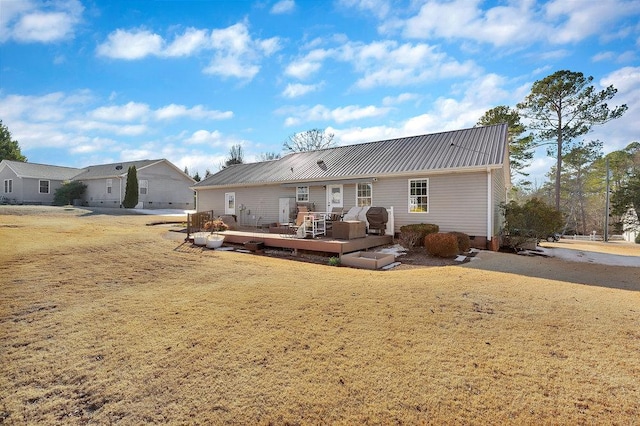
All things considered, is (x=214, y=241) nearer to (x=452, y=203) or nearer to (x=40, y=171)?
(x=452, y=203)

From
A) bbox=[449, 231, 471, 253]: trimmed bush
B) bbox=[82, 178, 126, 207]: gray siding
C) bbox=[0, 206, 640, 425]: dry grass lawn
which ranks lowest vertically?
bbox=[0, 206, 640, 425]: dry grass lawn

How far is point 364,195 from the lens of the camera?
14391 mm

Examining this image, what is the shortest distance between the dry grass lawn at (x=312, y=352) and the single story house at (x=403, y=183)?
6.24m

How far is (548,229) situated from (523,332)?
954cm

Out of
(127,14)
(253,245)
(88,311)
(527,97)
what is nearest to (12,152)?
(127,14)

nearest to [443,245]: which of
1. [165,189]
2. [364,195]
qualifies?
[364,195]

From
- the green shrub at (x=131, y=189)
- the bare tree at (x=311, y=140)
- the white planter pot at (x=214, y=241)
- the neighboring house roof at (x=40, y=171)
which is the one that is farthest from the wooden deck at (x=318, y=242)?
the neighboring house roof at (x=40, y=171)

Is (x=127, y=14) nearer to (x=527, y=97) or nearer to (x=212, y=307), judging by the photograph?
(x=212, y=307)

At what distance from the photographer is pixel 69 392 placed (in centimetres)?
275

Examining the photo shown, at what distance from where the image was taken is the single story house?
468 inches

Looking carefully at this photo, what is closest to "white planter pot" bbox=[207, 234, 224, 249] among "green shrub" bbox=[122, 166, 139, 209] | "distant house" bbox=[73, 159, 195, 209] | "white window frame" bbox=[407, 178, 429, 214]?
"white window frame" bbox=[407, 178, 429, 214]

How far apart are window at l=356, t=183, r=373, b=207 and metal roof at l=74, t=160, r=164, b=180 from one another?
83.4 ft

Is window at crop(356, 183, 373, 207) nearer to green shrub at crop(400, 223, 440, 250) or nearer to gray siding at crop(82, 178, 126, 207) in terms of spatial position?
green shrub at crop(400, 223, 440, 250)

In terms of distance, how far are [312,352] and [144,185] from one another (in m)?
33.0
